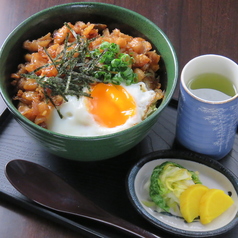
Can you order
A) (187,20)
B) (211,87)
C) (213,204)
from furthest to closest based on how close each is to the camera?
(187,20) < (211,87) < (213,204)

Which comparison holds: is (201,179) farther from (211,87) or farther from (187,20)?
(187,20)

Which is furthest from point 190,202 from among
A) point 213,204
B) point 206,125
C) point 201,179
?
point 206,125

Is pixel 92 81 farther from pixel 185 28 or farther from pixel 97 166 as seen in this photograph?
pixel 185 28

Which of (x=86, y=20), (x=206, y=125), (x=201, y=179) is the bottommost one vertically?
(x=201, y=179)

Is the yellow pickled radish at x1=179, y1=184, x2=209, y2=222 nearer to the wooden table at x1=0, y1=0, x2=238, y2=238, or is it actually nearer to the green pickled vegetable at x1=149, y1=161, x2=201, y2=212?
the green pickled vegetable at x1=149, y1=161, x2=201, y2=212

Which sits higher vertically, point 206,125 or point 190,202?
point 206,125

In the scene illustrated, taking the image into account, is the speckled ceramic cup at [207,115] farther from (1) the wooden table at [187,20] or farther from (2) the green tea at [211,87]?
(1) the wooden table at [187,20]

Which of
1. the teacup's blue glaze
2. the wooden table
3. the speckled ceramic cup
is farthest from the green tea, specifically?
the wooden table
